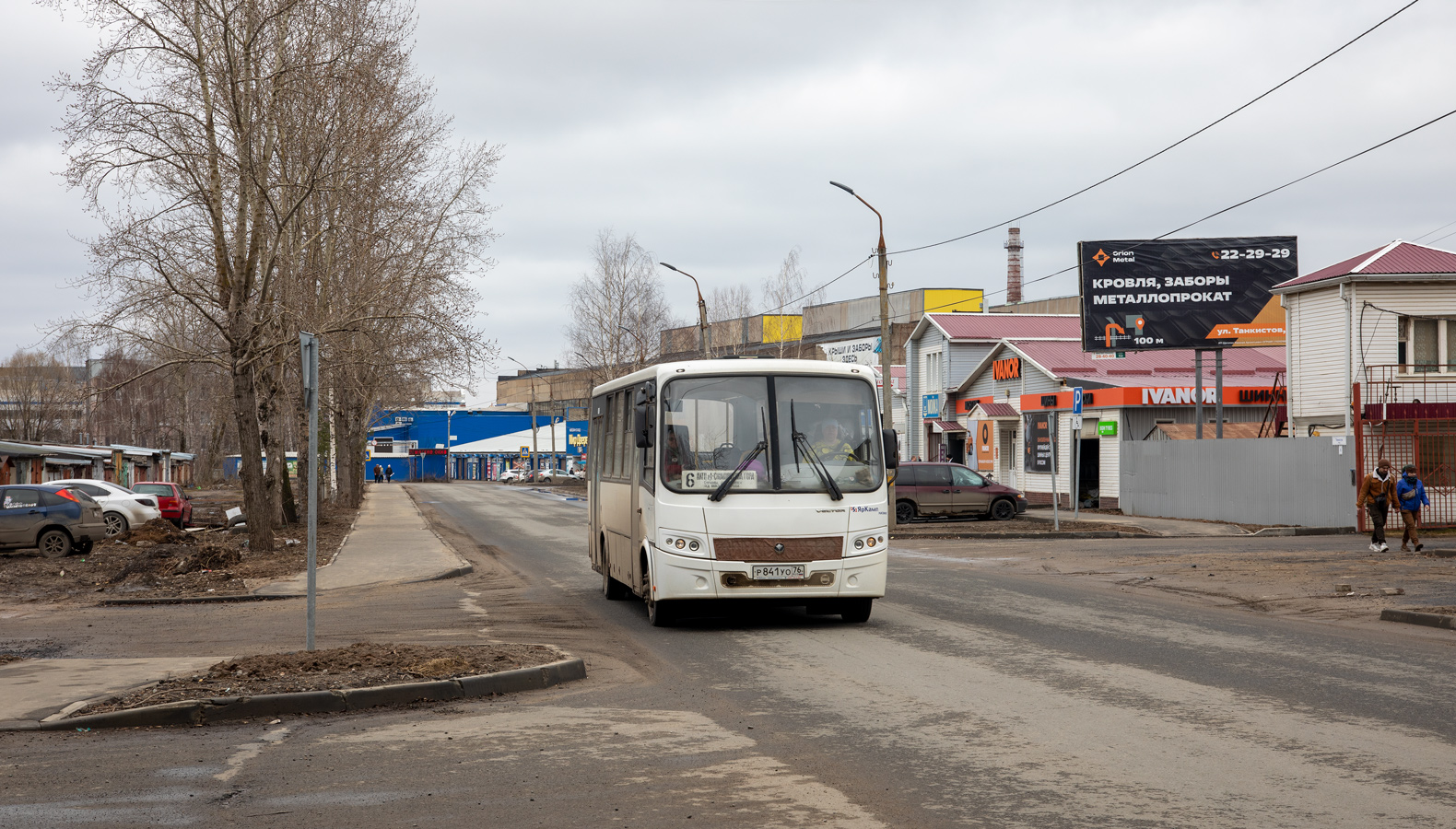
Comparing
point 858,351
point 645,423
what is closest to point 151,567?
point 645,423

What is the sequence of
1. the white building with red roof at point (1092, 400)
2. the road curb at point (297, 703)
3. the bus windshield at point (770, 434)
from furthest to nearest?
the white building with red roof at point (1092, 400), the bus windshield at point (770, 434), the road curb at point (297, 703)

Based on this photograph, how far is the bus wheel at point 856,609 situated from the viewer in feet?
43.7

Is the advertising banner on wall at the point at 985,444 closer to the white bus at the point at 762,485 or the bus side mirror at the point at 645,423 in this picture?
the white bus at the point at 762,485

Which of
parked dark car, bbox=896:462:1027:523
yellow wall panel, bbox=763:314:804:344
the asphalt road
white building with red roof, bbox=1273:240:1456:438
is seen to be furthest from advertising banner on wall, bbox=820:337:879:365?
the asphalt road

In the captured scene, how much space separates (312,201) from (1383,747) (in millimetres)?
27222

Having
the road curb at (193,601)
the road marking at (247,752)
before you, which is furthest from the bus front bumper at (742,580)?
the road curb at (193,601)

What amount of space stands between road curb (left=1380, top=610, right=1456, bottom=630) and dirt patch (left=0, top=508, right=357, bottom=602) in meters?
14.8

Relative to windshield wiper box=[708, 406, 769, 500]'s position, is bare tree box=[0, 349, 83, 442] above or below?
above

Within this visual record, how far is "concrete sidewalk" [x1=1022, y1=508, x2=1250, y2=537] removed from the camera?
29844 millimetres

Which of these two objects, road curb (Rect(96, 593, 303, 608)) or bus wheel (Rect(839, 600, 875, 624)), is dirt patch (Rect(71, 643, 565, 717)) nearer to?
bus wheel (Rect(839, 600, 875, 624))

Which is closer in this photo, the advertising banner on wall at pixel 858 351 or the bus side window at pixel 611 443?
the bus side window at pixel 611 443

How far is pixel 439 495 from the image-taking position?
64625mm

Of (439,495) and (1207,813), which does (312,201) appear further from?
(439,495)

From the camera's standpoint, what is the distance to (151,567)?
69.2 feet
